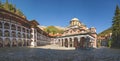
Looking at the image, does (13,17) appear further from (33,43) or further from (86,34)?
(86,34)

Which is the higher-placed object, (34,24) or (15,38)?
(34,24)

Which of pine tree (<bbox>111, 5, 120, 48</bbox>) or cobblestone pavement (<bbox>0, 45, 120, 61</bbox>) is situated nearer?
cobblestone pavement (<bbox>0, 45, 120, 61</bbox>)

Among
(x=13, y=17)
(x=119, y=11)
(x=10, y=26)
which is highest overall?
(x=119, y=11)

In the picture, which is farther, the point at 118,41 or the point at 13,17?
the point at 118,41

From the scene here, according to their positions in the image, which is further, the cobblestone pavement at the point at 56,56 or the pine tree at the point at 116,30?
the pine tree at the point at 116,30

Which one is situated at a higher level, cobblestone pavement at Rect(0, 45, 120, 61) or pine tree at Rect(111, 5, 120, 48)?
pine tree at Rect(111, 5, 120, 48)

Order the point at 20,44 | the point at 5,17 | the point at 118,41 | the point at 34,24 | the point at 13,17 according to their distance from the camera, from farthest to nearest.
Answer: the point at 34,24, the point at 118,41, the point at 20,44, the point at 13,17, the point at 5,17

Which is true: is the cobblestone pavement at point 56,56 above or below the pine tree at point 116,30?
below

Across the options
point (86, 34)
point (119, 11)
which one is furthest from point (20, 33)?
point (119, 11)

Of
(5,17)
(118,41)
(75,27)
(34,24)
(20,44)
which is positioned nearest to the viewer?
(5,17)

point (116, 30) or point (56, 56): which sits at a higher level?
point (116, 30)

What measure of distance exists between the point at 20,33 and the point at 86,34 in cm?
2102

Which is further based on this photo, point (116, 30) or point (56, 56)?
point (116, 30)

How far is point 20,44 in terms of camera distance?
3956cm
